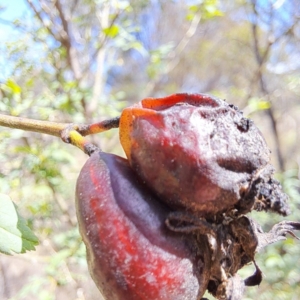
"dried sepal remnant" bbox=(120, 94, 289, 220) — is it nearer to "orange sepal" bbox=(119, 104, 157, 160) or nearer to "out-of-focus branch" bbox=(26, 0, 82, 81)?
"orange sepal" bbox=(119, 104, 157, 160)

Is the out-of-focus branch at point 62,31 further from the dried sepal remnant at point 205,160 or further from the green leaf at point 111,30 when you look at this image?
the dried sepal remnant at point 205,160

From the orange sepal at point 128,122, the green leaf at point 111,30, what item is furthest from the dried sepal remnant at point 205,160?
the green leaf at point 111,30

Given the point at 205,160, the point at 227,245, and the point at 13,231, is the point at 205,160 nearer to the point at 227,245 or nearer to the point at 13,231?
the point at 227,245

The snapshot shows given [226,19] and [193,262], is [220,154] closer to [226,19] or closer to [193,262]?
[193,262]

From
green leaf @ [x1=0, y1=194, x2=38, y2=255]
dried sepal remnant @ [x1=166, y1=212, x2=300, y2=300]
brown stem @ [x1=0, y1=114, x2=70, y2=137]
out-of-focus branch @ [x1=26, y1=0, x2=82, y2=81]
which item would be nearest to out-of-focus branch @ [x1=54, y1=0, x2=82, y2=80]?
out-of-focus branch @ [x1=26, y1=0, x2=82, y2=81]

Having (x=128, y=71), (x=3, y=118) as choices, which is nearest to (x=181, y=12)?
(x=128, y=71)

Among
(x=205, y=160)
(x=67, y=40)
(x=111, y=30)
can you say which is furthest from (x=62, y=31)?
(x=205, y=160)

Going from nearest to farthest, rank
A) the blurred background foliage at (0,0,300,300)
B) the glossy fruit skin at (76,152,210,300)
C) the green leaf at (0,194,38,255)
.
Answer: the glossy fruit skin at (76,152,210,300), the green leaf at (0,194,38,255), the blurred background foliage at (0,0,300,300)
